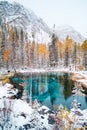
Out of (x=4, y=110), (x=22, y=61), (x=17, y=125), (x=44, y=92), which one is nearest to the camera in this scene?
(x=4, y=110)

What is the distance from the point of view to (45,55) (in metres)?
119

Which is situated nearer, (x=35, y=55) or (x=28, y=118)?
(x=28, y=118)

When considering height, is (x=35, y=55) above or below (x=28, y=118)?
above

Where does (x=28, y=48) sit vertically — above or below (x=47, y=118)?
above

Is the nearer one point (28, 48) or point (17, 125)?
point (17, 125)

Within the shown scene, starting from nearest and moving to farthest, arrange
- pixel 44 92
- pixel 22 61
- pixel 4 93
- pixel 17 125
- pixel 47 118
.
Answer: pixel 17 125 → pixel 47 118 → pixel 4 93 → pixel 44 92 → pixel 22 61

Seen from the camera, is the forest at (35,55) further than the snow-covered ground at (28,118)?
Yes

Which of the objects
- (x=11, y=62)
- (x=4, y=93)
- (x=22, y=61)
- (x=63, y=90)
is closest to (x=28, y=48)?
(x=22, y=61)

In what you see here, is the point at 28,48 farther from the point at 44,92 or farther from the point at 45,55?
the point at 44,92

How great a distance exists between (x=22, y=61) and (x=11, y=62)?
8182 millimetres

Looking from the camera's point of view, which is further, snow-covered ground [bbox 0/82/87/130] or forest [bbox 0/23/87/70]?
forest [bbox 0/23/87/70]

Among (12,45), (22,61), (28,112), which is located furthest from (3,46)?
(28,112)

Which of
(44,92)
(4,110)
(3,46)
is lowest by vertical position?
(44,92)

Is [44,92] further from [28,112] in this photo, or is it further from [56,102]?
[28,112]
